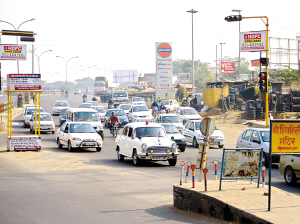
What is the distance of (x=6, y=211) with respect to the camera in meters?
8.76

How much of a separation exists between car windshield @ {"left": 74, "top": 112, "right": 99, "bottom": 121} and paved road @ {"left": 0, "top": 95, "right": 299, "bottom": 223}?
→ 880cm

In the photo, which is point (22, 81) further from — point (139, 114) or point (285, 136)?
point (139, 114)

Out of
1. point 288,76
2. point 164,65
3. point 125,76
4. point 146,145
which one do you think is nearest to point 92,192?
point 146,145

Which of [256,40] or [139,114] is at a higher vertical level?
[256,40]

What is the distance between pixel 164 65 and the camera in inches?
2224

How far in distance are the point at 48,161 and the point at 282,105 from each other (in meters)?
24.2

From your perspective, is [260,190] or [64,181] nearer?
[260,190]

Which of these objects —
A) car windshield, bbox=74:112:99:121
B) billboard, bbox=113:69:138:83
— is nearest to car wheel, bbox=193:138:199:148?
car windshield, bbox=74:112:99:121

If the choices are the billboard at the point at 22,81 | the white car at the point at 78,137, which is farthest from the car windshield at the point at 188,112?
the billboard at the point at 22,81

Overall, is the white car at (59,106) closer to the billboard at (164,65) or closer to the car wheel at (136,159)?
the billboard at (164,65)

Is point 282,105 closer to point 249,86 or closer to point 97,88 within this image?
point 249,86

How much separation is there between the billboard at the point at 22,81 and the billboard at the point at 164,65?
1436 inches

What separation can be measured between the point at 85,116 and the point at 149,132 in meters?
11.2

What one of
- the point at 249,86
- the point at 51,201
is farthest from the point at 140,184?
the point at 249,86
